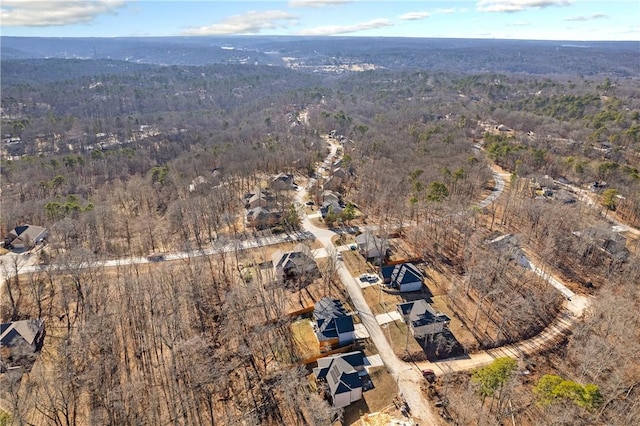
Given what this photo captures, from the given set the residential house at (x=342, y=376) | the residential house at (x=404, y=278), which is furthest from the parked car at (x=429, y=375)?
the residential house at (x=404, y=278)

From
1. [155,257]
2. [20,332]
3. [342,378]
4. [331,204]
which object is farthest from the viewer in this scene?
[331,204]

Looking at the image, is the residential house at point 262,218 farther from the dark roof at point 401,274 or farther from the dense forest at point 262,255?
the dark roof at point 401,274

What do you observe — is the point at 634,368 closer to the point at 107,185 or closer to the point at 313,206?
the point at 313,206

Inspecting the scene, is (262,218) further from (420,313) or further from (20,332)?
A: (20,332)

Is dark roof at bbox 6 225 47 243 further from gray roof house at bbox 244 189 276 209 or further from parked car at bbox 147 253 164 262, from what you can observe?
gray roof house at bbox 244 189 276 209

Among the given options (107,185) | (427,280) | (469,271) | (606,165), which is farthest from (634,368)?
(107,185)

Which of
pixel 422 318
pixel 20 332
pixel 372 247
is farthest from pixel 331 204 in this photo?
pixel 20 332

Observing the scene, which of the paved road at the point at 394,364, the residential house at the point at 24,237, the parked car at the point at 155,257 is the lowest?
the parked car at the point at 155,257
